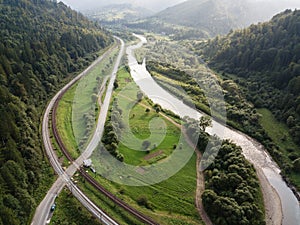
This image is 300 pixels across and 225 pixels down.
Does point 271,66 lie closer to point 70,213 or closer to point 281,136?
point 281,136

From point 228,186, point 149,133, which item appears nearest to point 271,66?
point 149,133

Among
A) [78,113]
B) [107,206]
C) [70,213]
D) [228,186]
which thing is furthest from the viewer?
[78,113]

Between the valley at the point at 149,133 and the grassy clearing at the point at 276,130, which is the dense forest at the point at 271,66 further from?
the grassy clearing at the point at 276,130

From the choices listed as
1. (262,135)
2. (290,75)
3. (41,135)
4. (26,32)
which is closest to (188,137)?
(262,135)

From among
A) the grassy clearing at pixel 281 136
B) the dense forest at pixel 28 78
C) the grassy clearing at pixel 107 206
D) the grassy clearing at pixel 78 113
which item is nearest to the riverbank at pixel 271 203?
the grassy clearing at pixel 281 136

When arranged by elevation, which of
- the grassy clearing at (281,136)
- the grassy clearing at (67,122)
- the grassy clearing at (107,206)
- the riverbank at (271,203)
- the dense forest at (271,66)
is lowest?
the riverbank at (271,203)

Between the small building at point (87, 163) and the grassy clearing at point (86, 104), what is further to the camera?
the grassy clearing at point (86, 104)
